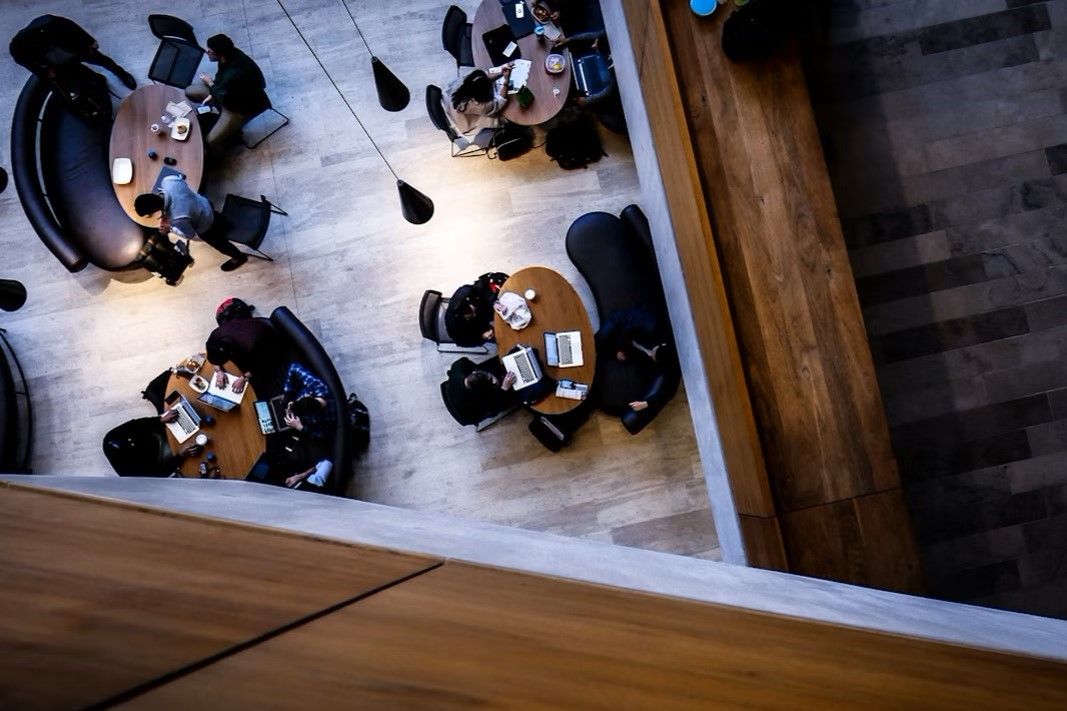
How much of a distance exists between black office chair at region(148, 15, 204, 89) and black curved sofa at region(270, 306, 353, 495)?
2364 mm

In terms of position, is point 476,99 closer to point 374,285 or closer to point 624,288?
point 374,285

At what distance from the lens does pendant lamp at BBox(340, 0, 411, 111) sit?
18.4ft

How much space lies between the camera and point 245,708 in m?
1.16

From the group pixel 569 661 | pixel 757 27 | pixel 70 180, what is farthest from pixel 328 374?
pixel 569 661

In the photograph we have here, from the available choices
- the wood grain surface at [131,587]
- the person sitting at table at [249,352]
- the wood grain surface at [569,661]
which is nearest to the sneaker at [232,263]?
the person sitting at table at [249,352]

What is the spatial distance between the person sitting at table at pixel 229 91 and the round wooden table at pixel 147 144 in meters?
0.17

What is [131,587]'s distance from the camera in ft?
4.24

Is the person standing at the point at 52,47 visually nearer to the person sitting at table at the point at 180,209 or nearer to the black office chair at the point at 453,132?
the person sitting at table at the point at 180,209

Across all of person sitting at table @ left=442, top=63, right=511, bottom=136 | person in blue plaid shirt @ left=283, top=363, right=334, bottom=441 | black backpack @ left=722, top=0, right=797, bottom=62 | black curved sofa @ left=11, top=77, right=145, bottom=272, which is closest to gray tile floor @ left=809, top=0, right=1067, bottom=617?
black backpack @ left=722, top=0, right=797, bottom=62

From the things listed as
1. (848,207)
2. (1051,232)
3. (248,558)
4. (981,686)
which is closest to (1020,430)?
(1051,232)

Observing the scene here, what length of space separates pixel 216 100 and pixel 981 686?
20.1ft

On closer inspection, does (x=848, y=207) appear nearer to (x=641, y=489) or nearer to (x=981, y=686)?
(x=641, y=489)

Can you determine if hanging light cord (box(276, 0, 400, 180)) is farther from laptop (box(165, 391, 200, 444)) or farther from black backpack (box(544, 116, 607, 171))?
laptop (box(165, 391, 200, 444))

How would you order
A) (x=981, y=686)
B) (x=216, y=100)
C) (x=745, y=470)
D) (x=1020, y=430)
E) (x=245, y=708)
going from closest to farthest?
1. (x=245, y=708)
2. (x=981, y=686)
3. (x=745, y=470)
4. (x=1020, y=430)
5. (x=216, y=100)
